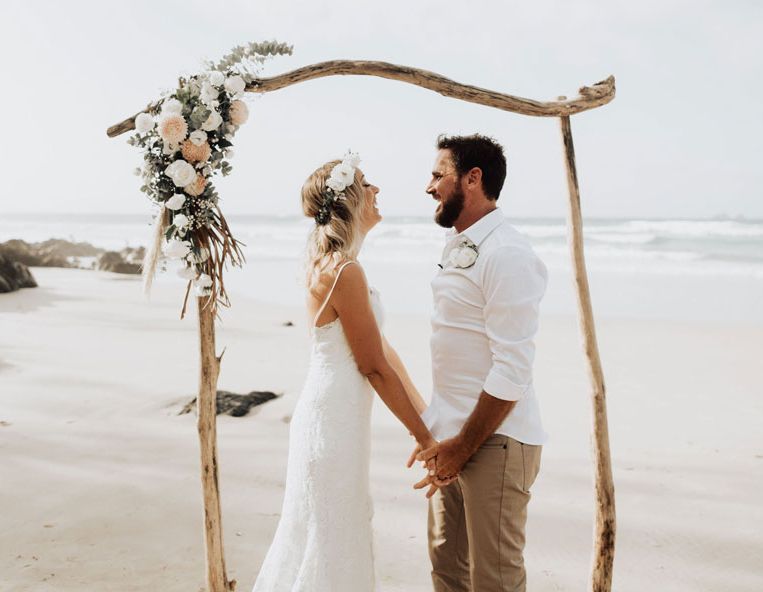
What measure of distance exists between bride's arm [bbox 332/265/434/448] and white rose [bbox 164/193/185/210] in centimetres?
76

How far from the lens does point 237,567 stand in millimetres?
4117

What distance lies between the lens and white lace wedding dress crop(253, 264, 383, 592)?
3.02m

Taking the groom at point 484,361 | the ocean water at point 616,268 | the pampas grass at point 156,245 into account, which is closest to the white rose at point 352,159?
the groom at point 484,361

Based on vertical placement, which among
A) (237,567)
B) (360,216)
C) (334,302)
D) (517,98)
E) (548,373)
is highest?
(517,98)

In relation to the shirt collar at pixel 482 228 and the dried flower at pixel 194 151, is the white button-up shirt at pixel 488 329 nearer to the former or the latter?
the shirt collar at pixel 482 228

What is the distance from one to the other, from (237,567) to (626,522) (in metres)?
2.43

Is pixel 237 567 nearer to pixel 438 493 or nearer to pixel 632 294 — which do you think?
pixel 438 493

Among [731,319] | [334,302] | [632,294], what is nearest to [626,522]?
[334,302]

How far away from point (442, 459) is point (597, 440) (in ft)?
3.41

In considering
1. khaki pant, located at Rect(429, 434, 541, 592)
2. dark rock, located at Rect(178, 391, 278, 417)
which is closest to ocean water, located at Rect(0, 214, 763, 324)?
khaki pant, located at Rect(429, 434, 541, 592)

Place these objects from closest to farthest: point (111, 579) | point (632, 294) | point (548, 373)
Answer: point (111, 579)
point (548, 373)
point (632, 294)

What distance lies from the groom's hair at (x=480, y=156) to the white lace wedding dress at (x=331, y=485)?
798mm

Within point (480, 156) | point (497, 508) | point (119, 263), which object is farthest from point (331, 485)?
point (119, 263)

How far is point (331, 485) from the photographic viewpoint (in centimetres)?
303
